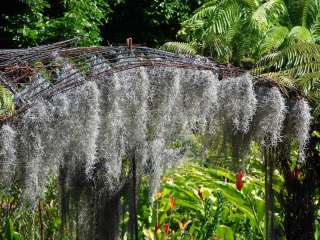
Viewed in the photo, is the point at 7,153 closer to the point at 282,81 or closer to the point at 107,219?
the point at 107,219

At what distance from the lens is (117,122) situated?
440 centimetres

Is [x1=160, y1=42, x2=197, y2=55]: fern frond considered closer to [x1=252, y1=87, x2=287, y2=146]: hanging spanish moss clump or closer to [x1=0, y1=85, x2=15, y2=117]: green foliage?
[x1=252, y1=87, x2=287, y2=146]: hanging spanish moss clump

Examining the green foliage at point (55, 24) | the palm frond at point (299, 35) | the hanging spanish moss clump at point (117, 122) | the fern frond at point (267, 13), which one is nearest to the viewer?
the hanging spanish moss clump at point (117, 122)

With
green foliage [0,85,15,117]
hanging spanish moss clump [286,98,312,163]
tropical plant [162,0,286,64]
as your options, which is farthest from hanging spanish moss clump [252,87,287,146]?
green foliage [0,85,15,117]

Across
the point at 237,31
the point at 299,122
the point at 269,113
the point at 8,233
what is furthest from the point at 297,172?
the point at 8,233

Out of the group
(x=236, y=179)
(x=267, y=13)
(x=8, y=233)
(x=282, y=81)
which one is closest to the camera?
(x=282, y=81)

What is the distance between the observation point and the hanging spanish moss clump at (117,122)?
4.00 m

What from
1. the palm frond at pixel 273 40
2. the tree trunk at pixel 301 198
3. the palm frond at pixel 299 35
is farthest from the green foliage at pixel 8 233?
the palm frond at pixel 299 35

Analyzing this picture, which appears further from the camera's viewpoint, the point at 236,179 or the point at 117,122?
the point at 236,179

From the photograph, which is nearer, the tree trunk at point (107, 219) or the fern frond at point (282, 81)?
the tree trunk at point (107, 219)

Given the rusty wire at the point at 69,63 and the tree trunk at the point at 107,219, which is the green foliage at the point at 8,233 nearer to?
the tree trunk at the point at 107,219

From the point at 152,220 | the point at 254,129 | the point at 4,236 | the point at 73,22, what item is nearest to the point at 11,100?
the point at 254,129

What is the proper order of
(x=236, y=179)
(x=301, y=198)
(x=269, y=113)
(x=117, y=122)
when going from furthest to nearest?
(x=236, y=179)
(x=301, y=198)
(x=269, y=113)
(x=117, y=122)

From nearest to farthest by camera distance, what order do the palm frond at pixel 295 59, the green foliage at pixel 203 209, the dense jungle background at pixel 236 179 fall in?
the dense jungle background at pixel 236 179 < the palm frond at pixel 295 59 < the green foliage at pixel 203 209
